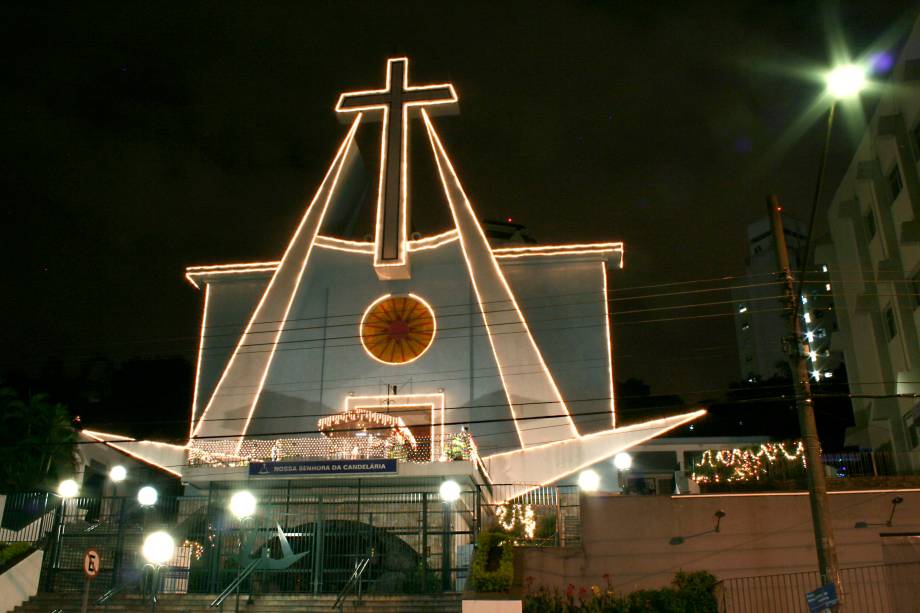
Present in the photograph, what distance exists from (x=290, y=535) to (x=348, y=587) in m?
2.83

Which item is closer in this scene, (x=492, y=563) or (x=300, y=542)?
(x=492, y=563)

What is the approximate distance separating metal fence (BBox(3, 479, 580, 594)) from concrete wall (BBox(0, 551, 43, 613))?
1.36 feet

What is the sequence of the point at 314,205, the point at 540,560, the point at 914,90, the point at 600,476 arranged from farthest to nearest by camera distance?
the point at 314,205
the point at 600,476
the point at 914,90
the point at 540,560

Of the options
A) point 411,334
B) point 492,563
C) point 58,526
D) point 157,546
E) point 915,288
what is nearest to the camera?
point 157,546

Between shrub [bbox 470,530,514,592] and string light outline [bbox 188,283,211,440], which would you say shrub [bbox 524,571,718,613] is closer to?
shrub [bbox 470,530,514,592]

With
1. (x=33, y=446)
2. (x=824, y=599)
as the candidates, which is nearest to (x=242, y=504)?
(x=824, y=599)

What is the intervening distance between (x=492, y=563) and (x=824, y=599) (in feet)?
23.9

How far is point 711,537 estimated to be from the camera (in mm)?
20219

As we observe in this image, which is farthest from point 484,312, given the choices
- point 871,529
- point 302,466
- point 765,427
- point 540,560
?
point 765,427

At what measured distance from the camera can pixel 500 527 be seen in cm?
1995

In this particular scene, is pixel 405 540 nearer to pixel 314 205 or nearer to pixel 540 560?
pixel 540 560

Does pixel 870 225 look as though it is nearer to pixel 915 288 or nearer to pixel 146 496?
pixel 915 288

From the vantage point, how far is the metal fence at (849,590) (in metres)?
19.1

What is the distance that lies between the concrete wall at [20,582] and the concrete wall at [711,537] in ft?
40.0
